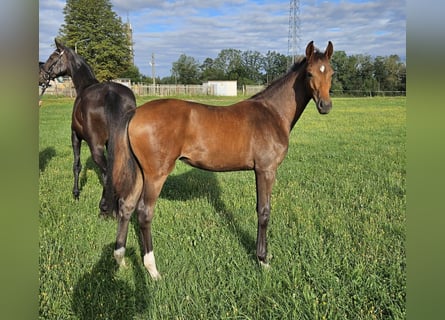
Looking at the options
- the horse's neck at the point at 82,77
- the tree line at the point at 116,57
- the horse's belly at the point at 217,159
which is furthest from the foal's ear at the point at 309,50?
the tree line at the point at 116,57

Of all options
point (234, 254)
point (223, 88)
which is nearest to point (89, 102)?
point (234, 254)

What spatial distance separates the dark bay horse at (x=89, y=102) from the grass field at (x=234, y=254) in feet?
2.95

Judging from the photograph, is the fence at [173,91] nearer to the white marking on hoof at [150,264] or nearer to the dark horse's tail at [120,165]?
the dark horse's tail at [120,165]

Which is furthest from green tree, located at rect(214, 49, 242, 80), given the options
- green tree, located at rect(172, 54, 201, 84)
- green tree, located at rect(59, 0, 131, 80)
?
green tree, located at rect(59, 0, 131, 80)

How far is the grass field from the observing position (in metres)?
2.91

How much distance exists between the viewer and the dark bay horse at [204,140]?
3.48 metres

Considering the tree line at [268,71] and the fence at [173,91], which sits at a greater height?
the tree line at [268,71]

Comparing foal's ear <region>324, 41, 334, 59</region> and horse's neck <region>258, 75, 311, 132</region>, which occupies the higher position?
foal's ear <region>324, 41, 334, 59</region>

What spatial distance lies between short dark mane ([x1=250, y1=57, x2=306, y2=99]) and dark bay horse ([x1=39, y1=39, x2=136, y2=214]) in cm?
210

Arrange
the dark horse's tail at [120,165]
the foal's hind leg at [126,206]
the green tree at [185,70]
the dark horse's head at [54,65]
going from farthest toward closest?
the green tree at [185,70]
the dark horse's head at [54,65]
the foal's hind leg at [126,206]
the dark horse's tail at [120,165]

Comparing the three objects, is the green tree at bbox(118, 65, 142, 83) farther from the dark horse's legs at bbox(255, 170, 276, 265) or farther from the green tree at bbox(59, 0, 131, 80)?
the dark horse's legs at bbox(255, 170, 276, 265)

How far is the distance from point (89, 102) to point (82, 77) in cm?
125
